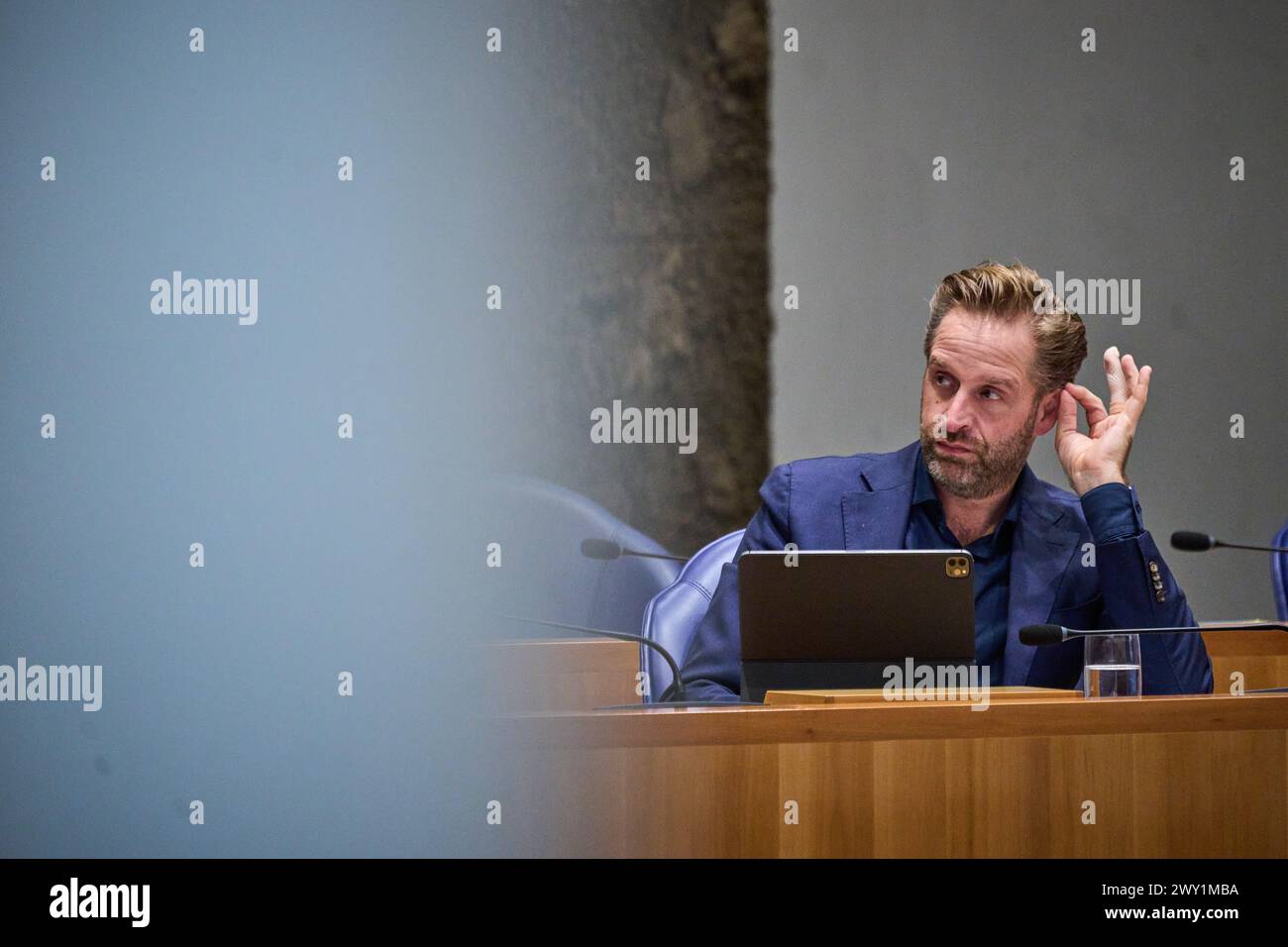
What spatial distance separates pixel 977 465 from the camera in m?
1.84

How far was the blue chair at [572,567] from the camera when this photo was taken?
227 cm

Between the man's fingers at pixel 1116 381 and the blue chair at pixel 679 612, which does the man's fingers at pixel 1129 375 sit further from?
the blue chair at pixel 679 612

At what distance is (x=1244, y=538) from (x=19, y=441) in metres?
3.25

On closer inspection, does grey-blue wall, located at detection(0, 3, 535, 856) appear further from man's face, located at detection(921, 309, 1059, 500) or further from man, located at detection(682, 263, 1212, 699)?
man's face, located at detection(921, 309, 1059, 500)

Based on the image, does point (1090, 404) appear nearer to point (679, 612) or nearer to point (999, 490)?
point (999, 490)

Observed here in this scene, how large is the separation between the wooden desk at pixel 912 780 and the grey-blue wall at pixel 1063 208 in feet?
7.68

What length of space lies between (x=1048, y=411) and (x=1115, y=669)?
0.58 metres

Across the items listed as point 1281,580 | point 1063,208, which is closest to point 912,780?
point 1281,580

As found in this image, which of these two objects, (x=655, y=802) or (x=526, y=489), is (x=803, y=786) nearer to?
(x=655, y=802)

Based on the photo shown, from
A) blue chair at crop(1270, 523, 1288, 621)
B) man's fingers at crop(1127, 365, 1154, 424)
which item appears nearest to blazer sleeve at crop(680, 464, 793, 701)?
man's fingers at crop(1127, 365, 1154, 424)

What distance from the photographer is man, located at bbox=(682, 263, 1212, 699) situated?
173 centimetres

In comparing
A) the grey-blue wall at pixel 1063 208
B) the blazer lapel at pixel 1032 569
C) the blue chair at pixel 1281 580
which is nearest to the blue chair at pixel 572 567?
the blazer lapel at pixel 1032 569
